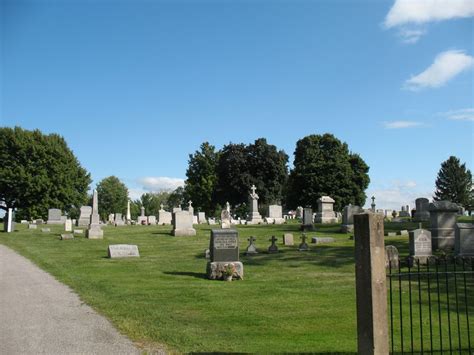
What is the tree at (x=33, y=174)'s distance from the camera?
54750mm

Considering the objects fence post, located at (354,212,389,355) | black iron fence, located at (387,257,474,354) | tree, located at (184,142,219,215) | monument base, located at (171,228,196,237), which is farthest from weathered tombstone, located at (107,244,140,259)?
tree, located at (184,142,219,215)

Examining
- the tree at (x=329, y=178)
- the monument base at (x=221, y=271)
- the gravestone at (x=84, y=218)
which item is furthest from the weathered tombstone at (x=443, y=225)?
the tree at (x=329, y=178)

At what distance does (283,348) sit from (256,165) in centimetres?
6352

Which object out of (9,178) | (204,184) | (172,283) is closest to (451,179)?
(204,184)

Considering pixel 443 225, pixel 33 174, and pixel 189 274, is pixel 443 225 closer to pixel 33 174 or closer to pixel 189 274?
pixel 189 274

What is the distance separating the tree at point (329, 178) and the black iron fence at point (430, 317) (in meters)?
48.4

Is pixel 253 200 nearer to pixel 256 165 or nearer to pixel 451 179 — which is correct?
pixel 256 165

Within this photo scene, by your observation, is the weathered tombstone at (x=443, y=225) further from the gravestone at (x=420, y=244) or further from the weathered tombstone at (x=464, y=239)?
the gravestone at (x=420, y=244)

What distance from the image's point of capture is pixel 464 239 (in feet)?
50.7

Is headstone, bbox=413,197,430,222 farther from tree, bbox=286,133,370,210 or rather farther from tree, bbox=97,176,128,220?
tree, bbox=97,176,128,220

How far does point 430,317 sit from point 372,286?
1395 millimetres

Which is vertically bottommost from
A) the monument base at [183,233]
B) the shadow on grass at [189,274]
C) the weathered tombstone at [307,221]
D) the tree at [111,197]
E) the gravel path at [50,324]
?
the gravel path at [50,324]

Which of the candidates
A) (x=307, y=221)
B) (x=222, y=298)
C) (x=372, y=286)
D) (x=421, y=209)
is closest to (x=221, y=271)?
(x=222, y=298)

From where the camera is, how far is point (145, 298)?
1012 centimetres
